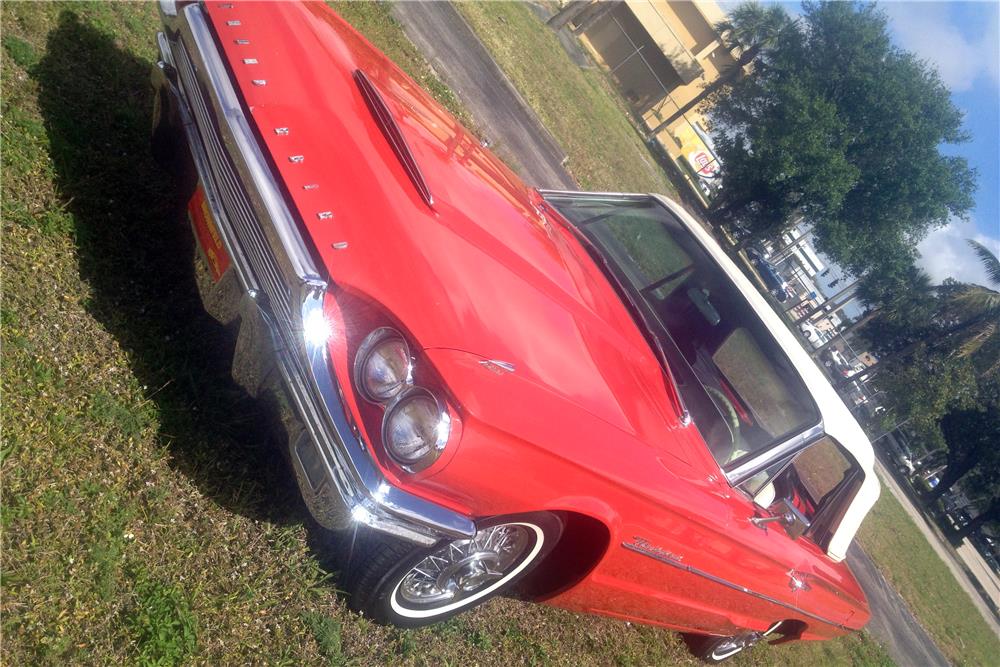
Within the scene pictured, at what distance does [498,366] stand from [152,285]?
1.76 metres

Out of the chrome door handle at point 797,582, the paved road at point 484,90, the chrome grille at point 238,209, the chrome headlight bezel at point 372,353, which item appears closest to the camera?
the chrome headlight bezel at point 372,353

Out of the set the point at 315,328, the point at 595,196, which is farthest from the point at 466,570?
the point at 595,196

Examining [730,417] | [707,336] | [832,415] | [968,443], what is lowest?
[730,417]

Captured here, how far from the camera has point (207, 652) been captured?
2.25m

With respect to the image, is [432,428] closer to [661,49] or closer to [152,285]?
[152,285]

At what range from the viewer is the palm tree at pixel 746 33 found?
2284cm

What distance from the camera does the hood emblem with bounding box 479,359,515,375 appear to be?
2.24 metres

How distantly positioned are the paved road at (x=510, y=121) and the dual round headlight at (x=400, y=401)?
651 cm

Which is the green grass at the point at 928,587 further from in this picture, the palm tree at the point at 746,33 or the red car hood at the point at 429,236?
the palm tree at the point at 746,33

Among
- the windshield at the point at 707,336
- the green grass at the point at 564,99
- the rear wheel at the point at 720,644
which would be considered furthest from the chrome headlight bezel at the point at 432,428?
the green grass at the point at 564,99

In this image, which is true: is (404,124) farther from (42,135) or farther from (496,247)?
(42,135)

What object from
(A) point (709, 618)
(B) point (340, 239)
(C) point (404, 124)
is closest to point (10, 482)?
(B) point (340, 239)

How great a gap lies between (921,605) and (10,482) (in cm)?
1053

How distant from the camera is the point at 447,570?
2.63 meters
